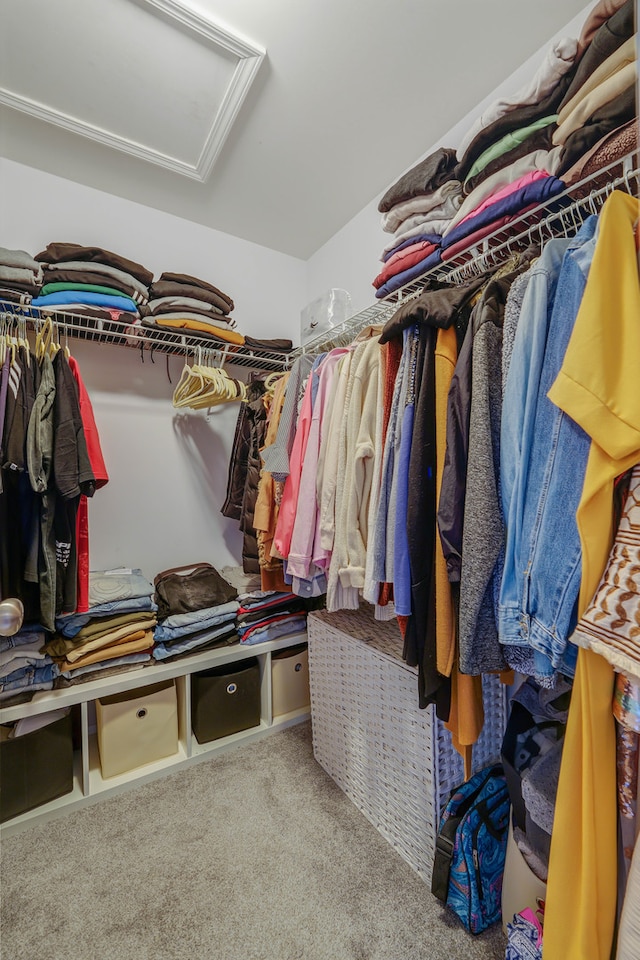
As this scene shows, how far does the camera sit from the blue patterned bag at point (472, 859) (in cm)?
105

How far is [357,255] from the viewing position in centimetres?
212

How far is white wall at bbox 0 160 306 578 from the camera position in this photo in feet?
6.07

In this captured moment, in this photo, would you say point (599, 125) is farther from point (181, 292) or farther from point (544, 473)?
point (181, 292)

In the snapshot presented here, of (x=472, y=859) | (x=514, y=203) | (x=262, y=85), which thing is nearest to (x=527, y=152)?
(x=514, y=203)

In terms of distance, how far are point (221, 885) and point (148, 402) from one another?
190cm

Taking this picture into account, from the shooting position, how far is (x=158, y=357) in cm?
207

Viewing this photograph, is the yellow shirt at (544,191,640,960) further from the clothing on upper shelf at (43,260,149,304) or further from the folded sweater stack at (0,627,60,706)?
the clothing on upper shelf at (43,260,149,304)

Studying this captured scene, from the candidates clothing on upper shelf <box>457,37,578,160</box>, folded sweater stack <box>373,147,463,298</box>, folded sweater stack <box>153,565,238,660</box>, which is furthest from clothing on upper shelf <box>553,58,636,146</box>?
folded sweater stack <box>153,565,238,660</box>

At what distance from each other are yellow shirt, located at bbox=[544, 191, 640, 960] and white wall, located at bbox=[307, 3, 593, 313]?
1422mm

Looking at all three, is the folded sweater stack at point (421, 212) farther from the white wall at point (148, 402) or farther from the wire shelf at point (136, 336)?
the white wall at point (148, 402)

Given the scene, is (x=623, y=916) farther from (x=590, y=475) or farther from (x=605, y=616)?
(x=590, y=475)

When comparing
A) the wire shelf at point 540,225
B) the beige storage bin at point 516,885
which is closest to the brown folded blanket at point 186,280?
the wire shelf at point 540,225

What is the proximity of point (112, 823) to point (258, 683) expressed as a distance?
0.69 meters

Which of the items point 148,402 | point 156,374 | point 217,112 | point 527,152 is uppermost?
point 217,112
